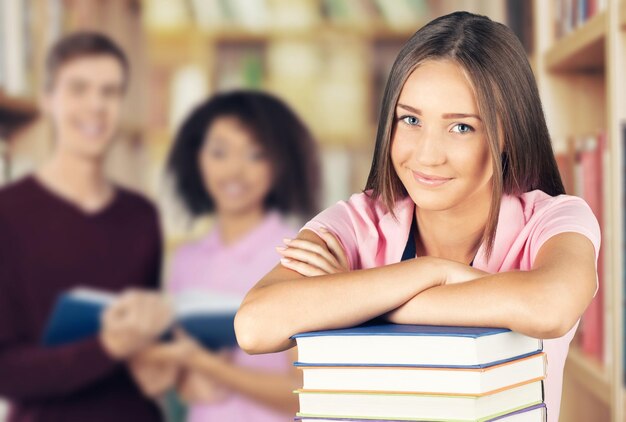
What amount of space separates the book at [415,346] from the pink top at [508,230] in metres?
0.12

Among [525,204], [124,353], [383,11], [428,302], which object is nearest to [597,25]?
[525,204]

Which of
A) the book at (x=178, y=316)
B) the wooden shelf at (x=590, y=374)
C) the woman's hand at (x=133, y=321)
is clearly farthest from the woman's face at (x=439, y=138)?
the woman's hand at (x=133, y=321)

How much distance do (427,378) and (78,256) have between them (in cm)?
173

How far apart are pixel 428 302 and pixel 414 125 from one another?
0.16m

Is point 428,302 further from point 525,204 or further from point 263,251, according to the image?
point 263,251

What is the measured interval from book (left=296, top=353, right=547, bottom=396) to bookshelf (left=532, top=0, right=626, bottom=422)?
615 millimetres

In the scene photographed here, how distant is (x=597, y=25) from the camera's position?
1193mm

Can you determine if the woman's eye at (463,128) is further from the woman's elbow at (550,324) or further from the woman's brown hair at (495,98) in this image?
the woman's elbow at (550,324)

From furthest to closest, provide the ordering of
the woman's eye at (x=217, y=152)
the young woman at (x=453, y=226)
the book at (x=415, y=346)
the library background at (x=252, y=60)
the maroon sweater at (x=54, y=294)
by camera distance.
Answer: the library background at (x=252, y=60)
the woman's eye at (x=217, y=152)
the maroon sweater at (x=54, y=294)
the young woman at (x=453, y=226)
the book at (x=415, y=346)

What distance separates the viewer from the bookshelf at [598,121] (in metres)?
1.11

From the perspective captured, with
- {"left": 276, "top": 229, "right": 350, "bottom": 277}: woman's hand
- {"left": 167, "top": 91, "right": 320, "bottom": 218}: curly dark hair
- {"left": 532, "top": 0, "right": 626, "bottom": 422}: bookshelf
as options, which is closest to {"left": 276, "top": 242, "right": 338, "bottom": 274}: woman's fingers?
{"left": 276, "top": 229, "right": 350, "bottom": 277}: woman's hand

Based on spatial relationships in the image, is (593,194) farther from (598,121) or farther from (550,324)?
(550,324)

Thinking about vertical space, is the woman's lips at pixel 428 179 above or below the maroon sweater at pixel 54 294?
above

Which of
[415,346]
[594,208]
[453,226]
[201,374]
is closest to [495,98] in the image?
[453,226]
